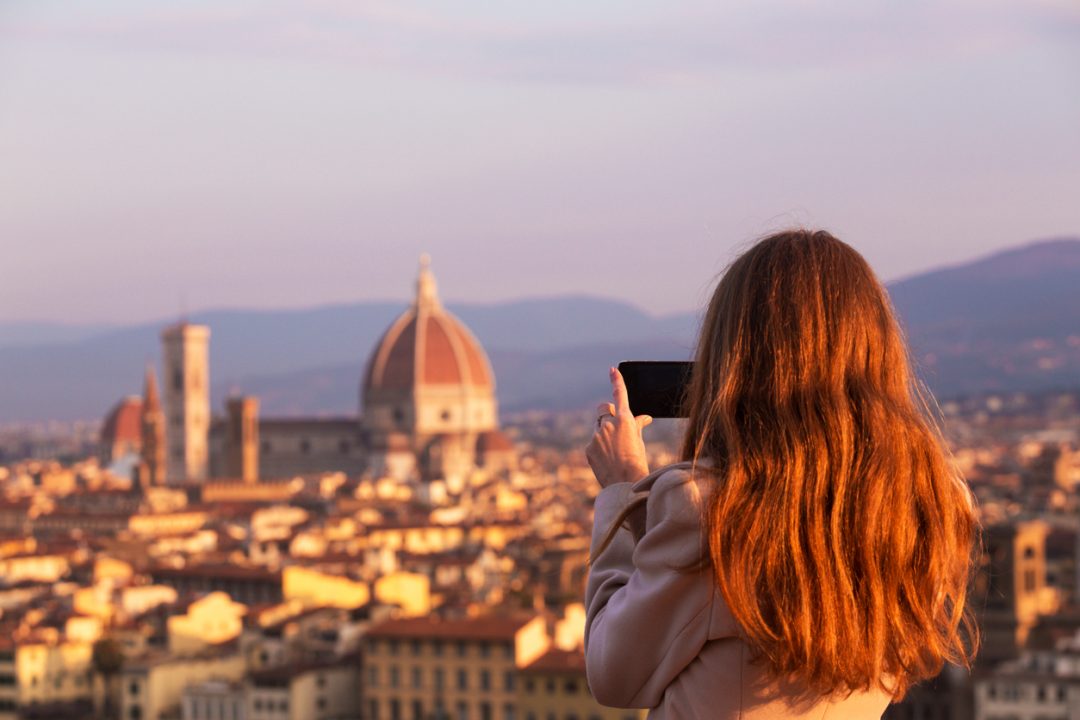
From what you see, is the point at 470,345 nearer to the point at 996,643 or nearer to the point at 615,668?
the point at 996,643

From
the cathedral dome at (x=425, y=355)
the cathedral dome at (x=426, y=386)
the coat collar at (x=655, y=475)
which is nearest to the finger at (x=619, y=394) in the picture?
the coat collar at (x=655, y=475)

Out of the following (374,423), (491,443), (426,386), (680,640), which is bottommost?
(491,443)

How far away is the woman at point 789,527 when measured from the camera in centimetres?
240

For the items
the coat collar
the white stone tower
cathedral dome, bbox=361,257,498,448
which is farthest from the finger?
the white stone tower

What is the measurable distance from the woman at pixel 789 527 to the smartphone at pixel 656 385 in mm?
81

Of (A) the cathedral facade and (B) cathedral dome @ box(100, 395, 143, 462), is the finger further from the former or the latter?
(B) cathedral dome @ box(100, 395, 143, 462)

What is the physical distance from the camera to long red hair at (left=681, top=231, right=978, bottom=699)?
2398mm

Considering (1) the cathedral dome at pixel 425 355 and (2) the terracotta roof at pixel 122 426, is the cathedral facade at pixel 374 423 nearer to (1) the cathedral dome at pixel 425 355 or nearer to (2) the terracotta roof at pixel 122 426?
(1) the cathedral dome at pixel 425 355

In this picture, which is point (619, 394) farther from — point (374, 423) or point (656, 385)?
point (374, 423)

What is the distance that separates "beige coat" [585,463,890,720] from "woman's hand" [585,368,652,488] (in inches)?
4.5

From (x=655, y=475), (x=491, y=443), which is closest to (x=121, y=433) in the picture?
(x=491, y=443)

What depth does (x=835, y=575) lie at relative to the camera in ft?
7.91

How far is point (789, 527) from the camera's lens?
2408mm

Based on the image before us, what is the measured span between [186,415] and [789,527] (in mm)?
102521
